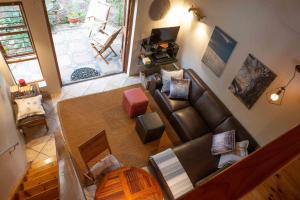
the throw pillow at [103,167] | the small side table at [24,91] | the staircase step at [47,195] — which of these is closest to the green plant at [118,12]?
the small side table at [24,91]

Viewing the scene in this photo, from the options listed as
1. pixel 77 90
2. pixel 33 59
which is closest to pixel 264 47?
pixel 77 90

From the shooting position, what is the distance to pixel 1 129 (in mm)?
2771

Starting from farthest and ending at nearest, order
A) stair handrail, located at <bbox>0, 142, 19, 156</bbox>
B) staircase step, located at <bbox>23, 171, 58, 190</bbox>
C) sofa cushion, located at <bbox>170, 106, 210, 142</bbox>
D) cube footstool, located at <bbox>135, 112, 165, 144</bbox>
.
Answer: sofa cushion, located at <bbox>170, 106, 210, 142</bbox>, cube footstool, located at <bbox>135, 112, 165, 144</bbox>, staircase step, located at <bbox>23, 171, 58, 190</bbox>, stair handrail, located at <bbox>0, 142, 19, 156</bbox>

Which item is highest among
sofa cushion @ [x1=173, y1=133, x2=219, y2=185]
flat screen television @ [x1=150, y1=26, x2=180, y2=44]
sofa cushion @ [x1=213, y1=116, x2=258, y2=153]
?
flat screen television @ [x1=150, y1=26, x2=180, y2=44]

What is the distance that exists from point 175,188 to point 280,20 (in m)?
2.81

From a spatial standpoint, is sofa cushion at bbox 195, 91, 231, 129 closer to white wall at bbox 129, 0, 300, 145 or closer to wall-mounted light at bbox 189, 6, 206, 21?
white wall at bbox 129, 0, 300, 145

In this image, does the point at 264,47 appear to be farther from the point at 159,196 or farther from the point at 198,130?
the point at 159,196

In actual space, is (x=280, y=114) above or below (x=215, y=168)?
above

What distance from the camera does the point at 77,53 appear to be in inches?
216

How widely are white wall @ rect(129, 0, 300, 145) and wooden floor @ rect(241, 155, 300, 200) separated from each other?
2448 mm

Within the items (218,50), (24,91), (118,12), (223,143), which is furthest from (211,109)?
(118,12)

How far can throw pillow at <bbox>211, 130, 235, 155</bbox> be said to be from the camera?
11.8ft

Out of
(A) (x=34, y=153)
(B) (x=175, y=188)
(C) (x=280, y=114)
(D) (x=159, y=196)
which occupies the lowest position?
(A) (x=34, y=153)

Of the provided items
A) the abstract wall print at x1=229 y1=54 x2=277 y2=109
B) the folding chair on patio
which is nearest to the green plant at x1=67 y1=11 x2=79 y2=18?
the folding chair on patio
